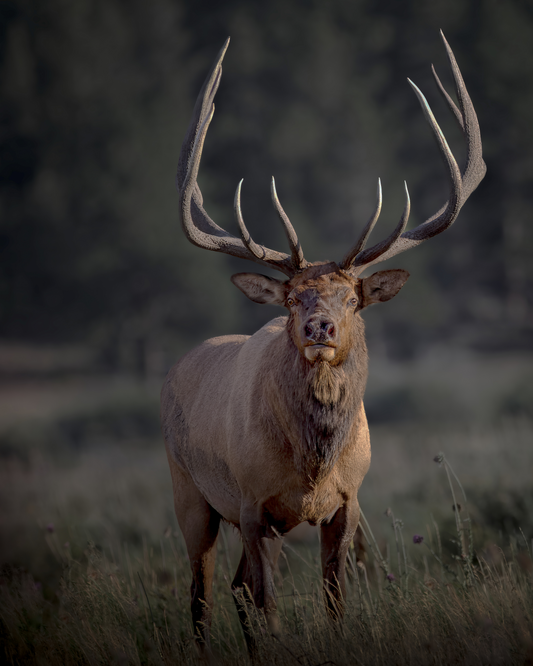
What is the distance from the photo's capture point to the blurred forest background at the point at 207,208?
78.3ft

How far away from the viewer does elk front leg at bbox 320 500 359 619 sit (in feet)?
11.8

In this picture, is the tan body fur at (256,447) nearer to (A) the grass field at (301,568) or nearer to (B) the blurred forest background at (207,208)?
(A) the grass field at (301,568)

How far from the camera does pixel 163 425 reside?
15.9ft

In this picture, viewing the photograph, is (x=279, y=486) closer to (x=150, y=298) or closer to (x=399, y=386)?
(x=399, y=386)

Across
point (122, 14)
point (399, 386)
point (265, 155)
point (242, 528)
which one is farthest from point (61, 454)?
point (122, 14)

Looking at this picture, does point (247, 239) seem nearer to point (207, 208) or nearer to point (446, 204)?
point (446, 204)

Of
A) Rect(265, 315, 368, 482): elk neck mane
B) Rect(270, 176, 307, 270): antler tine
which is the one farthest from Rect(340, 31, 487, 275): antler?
Rect(265, 315, 368, 482): elk neck mane

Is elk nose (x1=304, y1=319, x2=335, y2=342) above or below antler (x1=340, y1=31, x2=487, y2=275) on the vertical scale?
below

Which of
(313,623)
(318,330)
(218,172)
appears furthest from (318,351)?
(218,172)

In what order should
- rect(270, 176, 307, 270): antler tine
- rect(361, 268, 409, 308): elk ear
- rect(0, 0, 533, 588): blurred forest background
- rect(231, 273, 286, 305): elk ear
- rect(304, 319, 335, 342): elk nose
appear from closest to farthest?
rect(304, 319, 335, 342): elk nose < rect(270, 176, 307, 270): antler tine < rect(361, 268, 409, 308): elk ear < rect(231, 273, 286, 305): elk ear < rect(0, 0, 533, 588): blurred forest background

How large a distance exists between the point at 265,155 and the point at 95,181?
884 centimetres

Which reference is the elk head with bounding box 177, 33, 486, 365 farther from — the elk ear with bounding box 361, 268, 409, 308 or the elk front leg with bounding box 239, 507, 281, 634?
the elk front leg with bounding box 239, 507, 281, 634

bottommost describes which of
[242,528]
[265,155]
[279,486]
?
[242,528]

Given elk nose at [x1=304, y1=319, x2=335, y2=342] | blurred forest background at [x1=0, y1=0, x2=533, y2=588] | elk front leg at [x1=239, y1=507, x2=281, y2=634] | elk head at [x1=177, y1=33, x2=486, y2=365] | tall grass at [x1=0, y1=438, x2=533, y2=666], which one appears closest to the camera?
tall grass at [x1=0, y1=438, x2=533, y2=666]
